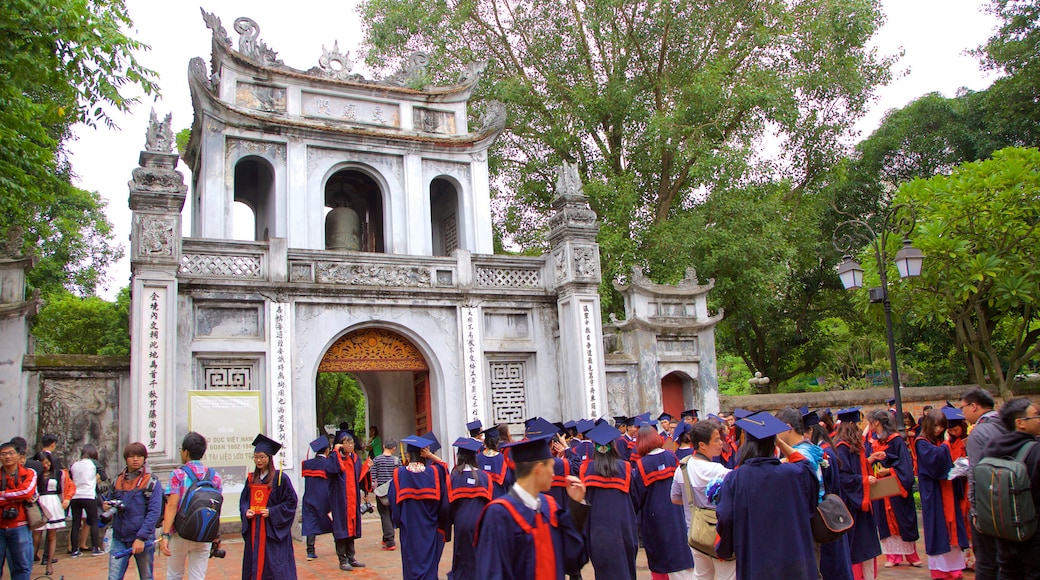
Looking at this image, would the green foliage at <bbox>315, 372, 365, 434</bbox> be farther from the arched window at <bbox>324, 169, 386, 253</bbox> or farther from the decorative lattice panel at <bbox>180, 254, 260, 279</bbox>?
the decorative lattice panel at <bbox>180, 254, 260, 279</bbox>

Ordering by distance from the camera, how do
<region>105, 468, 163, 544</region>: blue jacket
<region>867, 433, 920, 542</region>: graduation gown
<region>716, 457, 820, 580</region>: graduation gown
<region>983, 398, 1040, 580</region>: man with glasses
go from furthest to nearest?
<region>867, 433, 920, 542</region>: graduation gown
<region>105, 468, 163, 544</region>: blue jacket
<region>983, 398, 1040, 580</region>: man with glasses
<region>716, 457, 820, 580</region>: graduation gown

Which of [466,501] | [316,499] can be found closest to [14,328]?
[316,499]

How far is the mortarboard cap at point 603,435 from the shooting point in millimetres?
6913

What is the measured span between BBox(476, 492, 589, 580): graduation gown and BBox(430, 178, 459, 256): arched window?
13.4m

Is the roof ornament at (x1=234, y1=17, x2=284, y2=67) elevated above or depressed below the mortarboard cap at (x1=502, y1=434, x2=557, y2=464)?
above

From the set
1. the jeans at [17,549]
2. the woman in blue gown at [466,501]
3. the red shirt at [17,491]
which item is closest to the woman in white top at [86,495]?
the jeans at [17,549]

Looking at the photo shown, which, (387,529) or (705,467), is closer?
(705,467)

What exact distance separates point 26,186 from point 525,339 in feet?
27.7

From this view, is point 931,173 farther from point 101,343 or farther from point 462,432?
point 101,343

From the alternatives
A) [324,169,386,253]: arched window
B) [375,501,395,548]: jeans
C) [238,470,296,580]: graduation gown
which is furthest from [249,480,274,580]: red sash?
[324,169,386,253]: arched window

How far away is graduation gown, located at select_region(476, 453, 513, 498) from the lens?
8.20 meters

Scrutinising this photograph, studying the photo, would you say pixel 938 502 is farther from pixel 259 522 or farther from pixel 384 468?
pixel 384 468

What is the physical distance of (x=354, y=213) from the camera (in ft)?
58.2

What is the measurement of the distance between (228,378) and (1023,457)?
11208 mm
